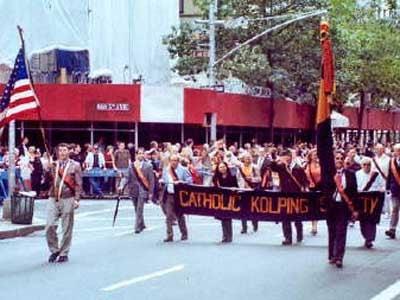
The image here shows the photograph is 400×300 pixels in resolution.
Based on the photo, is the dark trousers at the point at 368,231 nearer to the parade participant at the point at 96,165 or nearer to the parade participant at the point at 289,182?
the parade participant at the point at 289,182

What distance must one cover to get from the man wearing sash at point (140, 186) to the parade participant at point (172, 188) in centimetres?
97

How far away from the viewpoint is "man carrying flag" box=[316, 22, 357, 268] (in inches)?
672

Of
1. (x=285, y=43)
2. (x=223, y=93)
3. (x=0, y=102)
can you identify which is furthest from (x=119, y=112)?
(x=0, y=102)

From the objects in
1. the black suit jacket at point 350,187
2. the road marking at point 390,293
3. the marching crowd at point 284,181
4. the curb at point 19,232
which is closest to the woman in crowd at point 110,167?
the marching crowd at point 284,181

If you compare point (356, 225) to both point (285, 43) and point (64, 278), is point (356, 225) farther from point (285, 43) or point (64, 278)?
point (285, 43)

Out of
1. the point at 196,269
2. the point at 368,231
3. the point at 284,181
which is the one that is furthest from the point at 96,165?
the point at 196,269

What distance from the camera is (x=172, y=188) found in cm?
2202

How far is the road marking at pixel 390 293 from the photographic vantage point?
13889mm

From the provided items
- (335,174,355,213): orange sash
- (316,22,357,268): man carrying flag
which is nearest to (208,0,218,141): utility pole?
(335,174,355,213): orange sash

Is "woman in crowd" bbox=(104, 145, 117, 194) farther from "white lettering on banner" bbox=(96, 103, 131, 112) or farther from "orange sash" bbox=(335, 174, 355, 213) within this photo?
"orange sash" bbox=(335, 174, 355, 213)

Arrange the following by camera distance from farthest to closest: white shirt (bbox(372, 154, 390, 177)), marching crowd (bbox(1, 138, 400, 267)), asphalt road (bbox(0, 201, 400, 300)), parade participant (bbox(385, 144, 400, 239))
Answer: white shirt (bbox(372, 154, 390, 177)), parade participant (bbox(385, 144, 400, 239)), marching crowd (bbox(1, 138, 400, 267)), asphalt road (bbox(0, 201, 400, 300))

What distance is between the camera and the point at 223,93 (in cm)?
4806

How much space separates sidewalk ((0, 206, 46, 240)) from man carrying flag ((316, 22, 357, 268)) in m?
7.94

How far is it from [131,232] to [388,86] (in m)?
41.6
